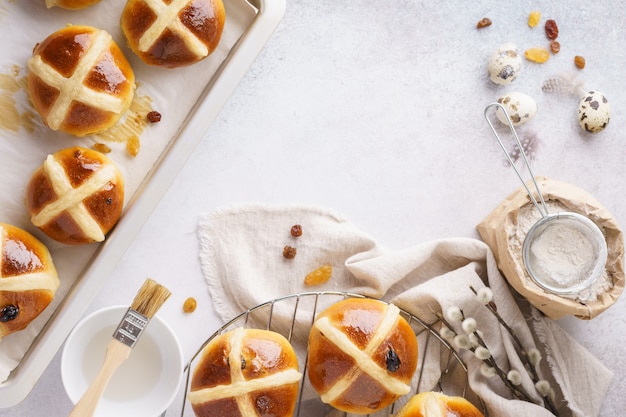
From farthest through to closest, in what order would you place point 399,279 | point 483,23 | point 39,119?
point 483,23
point 399,279
point 39,119

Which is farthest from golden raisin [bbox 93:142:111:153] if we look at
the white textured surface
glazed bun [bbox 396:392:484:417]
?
glazed bun [bbox 396:392:484:417]

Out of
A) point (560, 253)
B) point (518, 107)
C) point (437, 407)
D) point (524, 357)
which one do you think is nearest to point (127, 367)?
point (437, 407)

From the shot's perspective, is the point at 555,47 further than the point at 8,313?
Yes

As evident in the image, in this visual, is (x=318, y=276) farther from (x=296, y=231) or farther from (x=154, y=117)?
(x=154, y=117)

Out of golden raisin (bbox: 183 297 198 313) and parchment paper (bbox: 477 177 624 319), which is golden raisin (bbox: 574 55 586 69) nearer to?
parchment paper (bbox: 477 177 624 319)

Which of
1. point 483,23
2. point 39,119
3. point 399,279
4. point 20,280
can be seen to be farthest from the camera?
point 483,23

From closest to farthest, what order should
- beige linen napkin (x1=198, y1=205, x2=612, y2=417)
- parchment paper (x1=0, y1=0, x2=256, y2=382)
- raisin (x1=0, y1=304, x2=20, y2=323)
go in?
raisin (x1=0, y1=304, x2=20, y2=323) < parchment paper (x1=0, y1=0, x2=256, y2=382) < beige linen napkin (x1=198, y1=205, x2=612, y2=417)

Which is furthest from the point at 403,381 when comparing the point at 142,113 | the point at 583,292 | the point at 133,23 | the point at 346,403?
the point at 133,23
